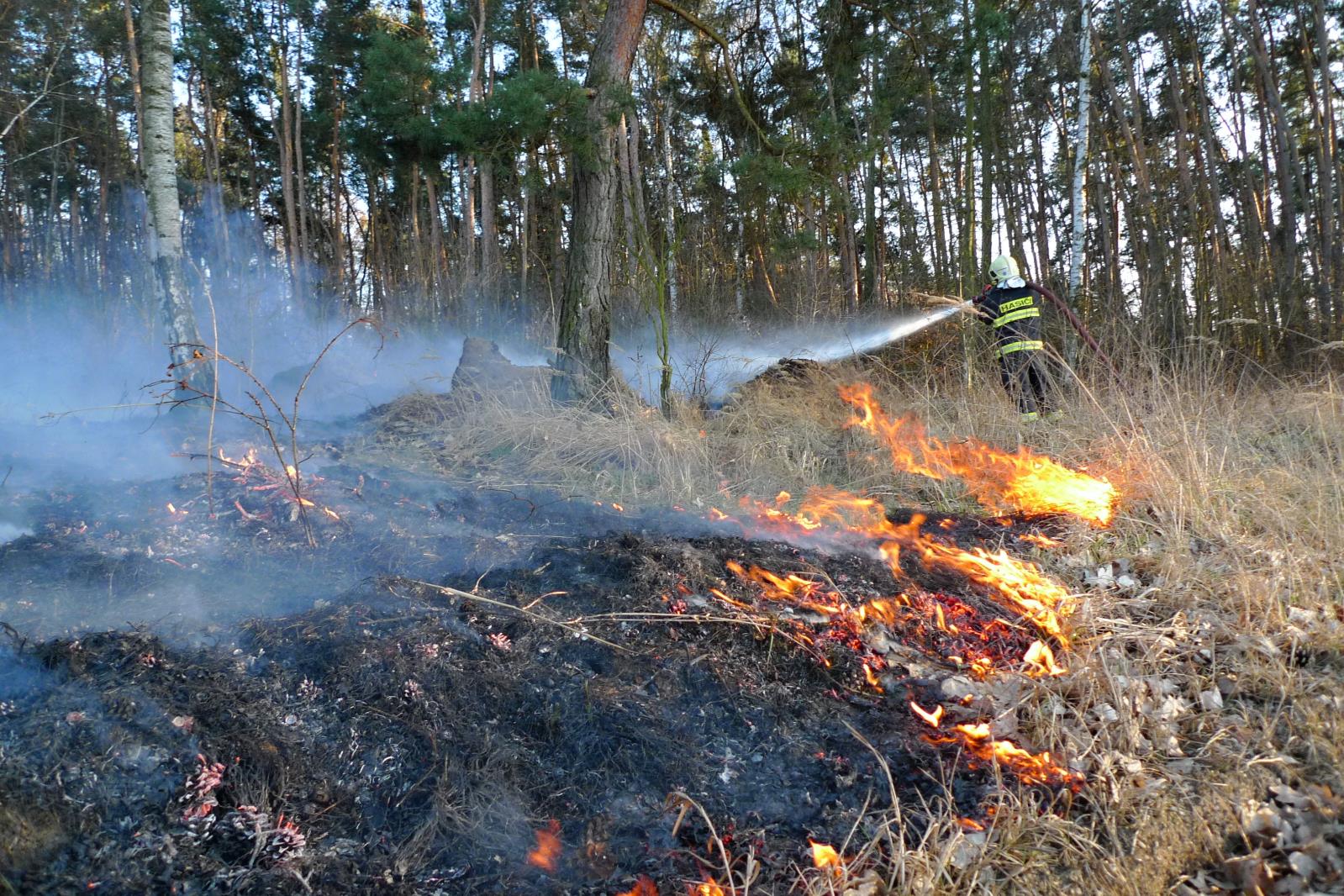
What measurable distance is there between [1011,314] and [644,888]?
21.5 ft

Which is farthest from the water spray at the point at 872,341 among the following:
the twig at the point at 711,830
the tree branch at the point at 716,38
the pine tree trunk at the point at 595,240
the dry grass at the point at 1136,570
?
the twig at the point at 711,830

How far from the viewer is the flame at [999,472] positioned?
14.9ft

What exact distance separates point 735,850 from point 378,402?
23.1ft

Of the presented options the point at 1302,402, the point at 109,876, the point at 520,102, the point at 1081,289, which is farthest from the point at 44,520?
the point at 1081,289

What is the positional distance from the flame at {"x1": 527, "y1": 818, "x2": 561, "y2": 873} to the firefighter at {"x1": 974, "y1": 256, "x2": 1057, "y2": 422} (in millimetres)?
5648

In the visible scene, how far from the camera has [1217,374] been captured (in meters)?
7.17

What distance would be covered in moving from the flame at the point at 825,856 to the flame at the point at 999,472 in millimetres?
2982

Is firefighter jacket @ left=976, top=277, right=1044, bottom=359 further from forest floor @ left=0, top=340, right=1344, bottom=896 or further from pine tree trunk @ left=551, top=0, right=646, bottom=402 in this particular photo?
pine tree trunk @ left=551, top=0, right=646, bottom=402

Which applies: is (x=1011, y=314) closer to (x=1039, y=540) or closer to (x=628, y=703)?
(x=1039, y=540)

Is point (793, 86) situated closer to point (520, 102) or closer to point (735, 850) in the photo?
point (520, 102)

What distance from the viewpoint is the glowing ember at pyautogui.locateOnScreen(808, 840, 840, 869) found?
202cm

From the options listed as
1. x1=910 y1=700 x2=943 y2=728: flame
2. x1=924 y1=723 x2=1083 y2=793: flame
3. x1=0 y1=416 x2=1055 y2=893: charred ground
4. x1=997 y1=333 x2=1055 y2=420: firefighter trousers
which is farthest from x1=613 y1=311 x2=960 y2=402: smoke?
x1=924 y1=723 x2=1083 y2=793: flame

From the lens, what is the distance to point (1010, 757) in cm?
242

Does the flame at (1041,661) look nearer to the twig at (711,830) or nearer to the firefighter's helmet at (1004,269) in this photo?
the twig at (711,830)
